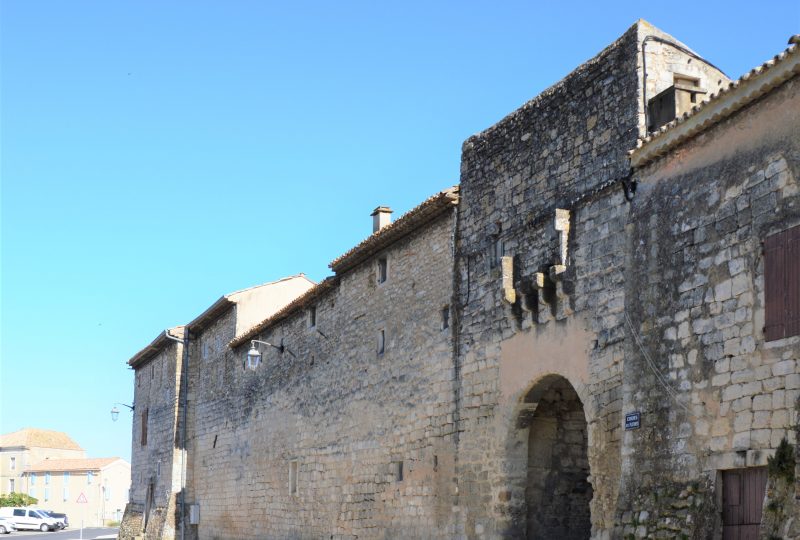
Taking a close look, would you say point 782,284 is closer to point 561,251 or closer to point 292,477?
point 561,251

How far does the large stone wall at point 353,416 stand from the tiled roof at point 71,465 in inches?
1972

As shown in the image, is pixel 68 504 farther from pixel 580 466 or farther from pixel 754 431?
pixel 754 431

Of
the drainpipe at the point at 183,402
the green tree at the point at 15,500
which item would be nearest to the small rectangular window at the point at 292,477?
the drainpipe at the point at 183,402

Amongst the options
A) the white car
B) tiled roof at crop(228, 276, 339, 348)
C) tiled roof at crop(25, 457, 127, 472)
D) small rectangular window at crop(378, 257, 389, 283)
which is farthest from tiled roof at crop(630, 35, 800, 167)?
tiled roof at crop(25, 457, 127, 472)

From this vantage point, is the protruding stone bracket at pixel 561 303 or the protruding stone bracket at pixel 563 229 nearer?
the protruding stone bracket at pixel 561 303

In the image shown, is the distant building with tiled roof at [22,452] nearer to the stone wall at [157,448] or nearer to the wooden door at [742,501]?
the stone wall at [157,448]

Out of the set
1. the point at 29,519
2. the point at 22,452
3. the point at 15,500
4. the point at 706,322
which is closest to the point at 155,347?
the point at 29,519

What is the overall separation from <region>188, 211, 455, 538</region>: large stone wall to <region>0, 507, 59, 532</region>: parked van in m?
25.5

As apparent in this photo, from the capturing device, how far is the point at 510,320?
13820mm

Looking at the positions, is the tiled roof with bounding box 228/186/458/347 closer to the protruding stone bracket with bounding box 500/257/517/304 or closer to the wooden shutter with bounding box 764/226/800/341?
the protruding stone bracket with bounding box 500/257/517/304

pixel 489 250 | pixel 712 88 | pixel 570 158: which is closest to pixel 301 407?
pixel 489 250

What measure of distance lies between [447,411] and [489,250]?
2.52 meters

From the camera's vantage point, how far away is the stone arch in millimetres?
13500

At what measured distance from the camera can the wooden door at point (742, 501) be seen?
→ 366 inches
